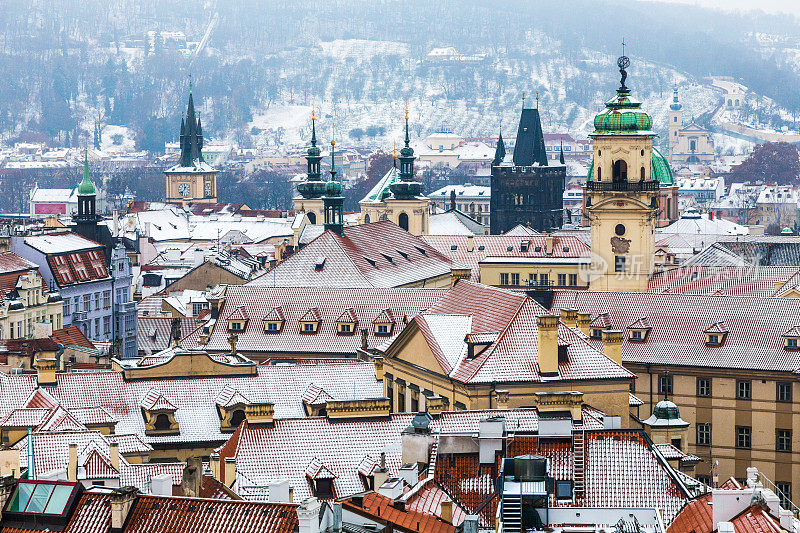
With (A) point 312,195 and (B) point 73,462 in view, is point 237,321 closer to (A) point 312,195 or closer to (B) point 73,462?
(B) point 73,462

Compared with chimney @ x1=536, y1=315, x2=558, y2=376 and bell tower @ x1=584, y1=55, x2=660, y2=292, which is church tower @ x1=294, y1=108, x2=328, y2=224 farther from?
chimney @ x1=536, y1=315, x2=558, y2=376

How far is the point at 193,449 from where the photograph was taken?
203ft

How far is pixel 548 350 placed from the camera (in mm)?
62406

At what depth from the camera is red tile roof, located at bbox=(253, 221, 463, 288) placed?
99750mm

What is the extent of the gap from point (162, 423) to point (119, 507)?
24.6m

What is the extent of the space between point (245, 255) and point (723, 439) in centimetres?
9081

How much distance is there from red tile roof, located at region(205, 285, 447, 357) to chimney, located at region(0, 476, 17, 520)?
153ft

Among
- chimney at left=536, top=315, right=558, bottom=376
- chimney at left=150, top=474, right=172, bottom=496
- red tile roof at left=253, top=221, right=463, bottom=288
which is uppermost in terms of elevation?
red tile roof at left=253, top=221, right=463, bottom=288

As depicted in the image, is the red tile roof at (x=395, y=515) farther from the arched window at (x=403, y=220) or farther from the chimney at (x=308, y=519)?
the arched window at (x=403, y=220)

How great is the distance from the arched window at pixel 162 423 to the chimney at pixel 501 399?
37.6 feet

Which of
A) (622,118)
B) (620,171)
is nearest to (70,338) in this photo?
(620,171)

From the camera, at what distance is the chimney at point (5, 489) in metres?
38.9

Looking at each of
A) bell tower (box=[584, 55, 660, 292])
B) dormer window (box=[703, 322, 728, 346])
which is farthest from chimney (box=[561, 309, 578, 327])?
bell tower (box=[584, 55, 660, 292])

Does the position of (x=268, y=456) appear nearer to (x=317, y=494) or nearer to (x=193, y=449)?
(x=317, y=494)
